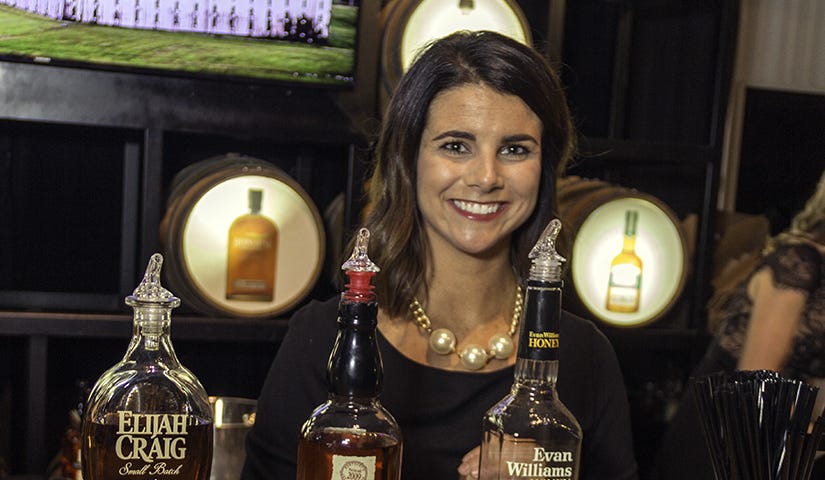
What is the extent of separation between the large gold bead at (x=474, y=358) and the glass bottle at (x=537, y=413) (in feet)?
2.30

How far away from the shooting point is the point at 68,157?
2762 mm

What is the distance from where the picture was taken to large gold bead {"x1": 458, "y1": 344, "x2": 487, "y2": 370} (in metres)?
1.57

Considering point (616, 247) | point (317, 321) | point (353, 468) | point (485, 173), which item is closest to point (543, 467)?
point (353, 468)

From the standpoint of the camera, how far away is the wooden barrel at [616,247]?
2645 millimetres

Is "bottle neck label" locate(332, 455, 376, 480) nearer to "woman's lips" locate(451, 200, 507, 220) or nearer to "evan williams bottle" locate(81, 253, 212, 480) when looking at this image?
"evan williams bottle" locate(81, 253, 212, 480)

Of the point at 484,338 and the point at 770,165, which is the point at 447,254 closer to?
the point at 484,338

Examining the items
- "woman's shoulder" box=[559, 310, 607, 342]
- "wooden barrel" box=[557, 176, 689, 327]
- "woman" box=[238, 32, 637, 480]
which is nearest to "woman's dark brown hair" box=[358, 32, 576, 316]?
"woman" box=[238, 32, 637, 480]

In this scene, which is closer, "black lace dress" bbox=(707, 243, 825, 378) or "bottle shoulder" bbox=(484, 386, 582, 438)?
"bottle shoulder" bbox=(484, 386, 582, 438)

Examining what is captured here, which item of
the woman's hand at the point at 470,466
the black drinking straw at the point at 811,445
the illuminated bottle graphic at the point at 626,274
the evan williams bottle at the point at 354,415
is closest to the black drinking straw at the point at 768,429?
the black drinking straw at the point at 811,445

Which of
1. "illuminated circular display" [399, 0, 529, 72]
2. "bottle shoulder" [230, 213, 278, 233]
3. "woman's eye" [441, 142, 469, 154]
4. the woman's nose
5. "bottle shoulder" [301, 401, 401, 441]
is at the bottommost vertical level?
"bottle shoulder" [301, 401, 401, 441]

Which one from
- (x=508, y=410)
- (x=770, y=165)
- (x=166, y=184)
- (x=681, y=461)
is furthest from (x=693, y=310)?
(x=508, y=410)

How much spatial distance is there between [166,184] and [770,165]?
2334 millimetres

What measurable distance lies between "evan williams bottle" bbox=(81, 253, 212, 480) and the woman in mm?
615

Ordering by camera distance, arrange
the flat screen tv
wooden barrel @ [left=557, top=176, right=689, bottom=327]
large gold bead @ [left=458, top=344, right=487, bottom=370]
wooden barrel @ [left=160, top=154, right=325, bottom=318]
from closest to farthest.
→ large gold bead @ [left=458, top=344, right=487, bottom=370], the flat screen tv, wooden barrel @ [left=160, top=154, right=325, bottom=318], wooden barrel @ [left=557, top=176, right=689, bottom=327]
